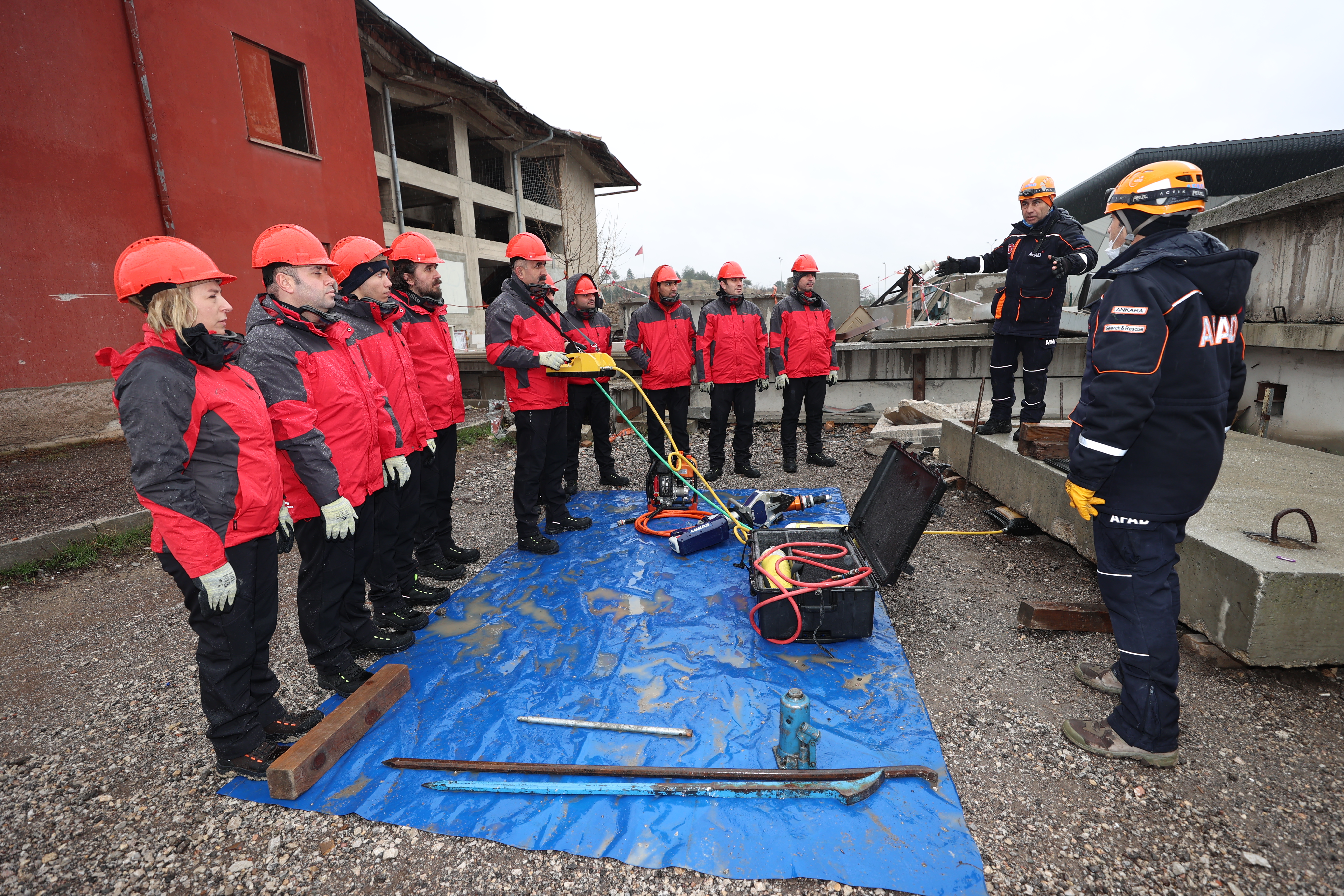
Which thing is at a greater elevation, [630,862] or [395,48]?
[395,48]

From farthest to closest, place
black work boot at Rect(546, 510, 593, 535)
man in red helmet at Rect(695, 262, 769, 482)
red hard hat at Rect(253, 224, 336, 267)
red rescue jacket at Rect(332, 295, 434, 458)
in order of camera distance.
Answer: man in red helmet at Rect(695, 262, 769, 482) → black work boot at Rect(546, 510, 593, 535) → red rescue jacket at Rect(332, 295, 434, 458) → red hard hat at Rect(253, 224, 336, 267)

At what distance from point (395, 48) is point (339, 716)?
17.2 metres

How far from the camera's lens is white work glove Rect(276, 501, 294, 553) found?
257 cm

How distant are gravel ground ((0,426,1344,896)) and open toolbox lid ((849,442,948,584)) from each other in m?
0.36

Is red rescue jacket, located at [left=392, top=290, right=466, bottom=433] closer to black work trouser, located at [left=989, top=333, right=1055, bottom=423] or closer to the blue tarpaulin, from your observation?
the blue tarpaulin

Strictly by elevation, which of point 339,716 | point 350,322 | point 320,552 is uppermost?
point 350,322

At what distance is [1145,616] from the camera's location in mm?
2240

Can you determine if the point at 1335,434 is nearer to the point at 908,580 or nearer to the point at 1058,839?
the point at 908,580

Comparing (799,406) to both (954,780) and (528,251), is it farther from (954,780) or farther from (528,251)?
(954,780)

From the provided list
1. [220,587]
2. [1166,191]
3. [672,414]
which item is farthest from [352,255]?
[1166,191]

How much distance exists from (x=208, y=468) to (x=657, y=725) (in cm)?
214

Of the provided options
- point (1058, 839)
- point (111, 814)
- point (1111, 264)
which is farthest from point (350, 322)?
point (1058, 839)

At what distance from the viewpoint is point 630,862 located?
1997 mm

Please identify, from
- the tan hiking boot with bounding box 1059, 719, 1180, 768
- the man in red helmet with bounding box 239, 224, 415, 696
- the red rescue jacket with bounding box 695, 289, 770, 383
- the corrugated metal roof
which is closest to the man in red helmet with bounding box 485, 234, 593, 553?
the man in red helmet with bounding box 239, 224, 415, 696
